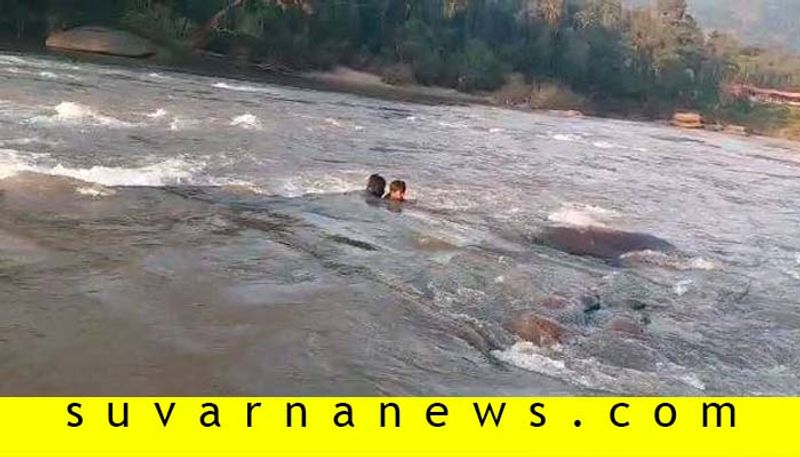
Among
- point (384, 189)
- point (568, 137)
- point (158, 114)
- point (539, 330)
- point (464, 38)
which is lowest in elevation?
point (568, 137)

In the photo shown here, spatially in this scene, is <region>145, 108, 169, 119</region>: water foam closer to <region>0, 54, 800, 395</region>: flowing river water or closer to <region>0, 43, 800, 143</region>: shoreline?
<region>0, 54, 800, 395</region>: flowing river water

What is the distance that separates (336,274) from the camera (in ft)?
32.3

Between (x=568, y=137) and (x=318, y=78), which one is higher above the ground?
(x=318, y=78)

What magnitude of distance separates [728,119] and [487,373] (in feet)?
231

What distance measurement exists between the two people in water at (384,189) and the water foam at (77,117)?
22.9ft

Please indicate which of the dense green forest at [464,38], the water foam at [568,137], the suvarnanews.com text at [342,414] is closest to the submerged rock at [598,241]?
the suvarnanews.com text at [342,414]

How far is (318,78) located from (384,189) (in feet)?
120

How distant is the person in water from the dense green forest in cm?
3392

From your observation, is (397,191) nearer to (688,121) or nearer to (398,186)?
(398,186)

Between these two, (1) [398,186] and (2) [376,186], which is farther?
(2) [376,186]

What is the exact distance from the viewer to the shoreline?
125 ft

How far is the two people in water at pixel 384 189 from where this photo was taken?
1492 centimetres

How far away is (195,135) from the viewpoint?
19484mm

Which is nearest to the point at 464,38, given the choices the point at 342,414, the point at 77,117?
the point at 77,117
